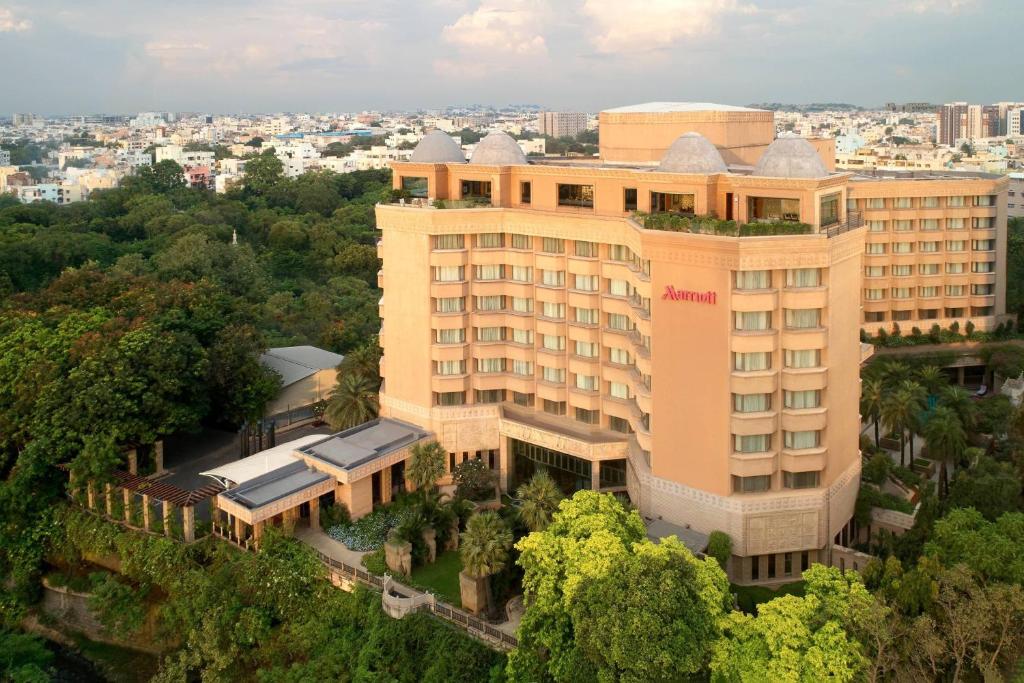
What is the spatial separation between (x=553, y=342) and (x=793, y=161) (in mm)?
16702

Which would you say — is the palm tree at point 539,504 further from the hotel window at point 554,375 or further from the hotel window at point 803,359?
the hotel window at point 803,359

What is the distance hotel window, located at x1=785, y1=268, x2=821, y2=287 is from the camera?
42.3 meters

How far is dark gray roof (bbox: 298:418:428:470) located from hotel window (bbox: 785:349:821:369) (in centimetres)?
2178

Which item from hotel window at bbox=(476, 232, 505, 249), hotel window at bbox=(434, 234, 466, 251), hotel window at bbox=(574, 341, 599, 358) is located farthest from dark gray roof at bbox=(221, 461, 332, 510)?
hotel window at bbox=(476, 232, 505, 249)

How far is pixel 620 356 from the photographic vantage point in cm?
5056

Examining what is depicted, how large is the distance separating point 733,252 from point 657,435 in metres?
9.65

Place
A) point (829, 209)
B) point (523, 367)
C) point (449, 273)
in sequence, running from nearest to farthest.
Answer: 1. point (829, 209)
2. point (449, 273)
3. point (523, 367)

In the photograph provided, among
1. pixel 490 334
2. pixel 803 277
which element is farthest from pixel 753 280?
pixel 490 334

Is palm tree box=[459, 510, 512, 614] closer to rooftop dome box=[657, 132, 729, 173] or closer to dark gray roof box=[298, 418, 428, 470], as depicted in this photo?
dark gray roof box=[298, 418, 428, 470]

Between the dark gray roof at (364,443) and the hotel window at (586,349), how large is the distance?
10256 millimetres

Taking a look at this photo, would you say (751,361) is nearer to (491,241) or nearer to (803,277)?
(803,277)

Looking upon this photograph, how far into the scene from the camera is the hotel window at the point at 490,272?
2152 inches

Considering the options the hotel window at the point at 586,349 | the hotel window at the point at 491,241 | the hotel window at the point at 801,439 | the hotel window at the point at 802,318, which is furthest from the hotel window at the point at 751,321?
the hotel window at the point at 491,241

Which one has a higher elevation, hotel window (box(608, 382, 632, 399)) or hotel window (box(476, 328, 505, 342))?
hotel window (box(476, 328, 505, 342))
